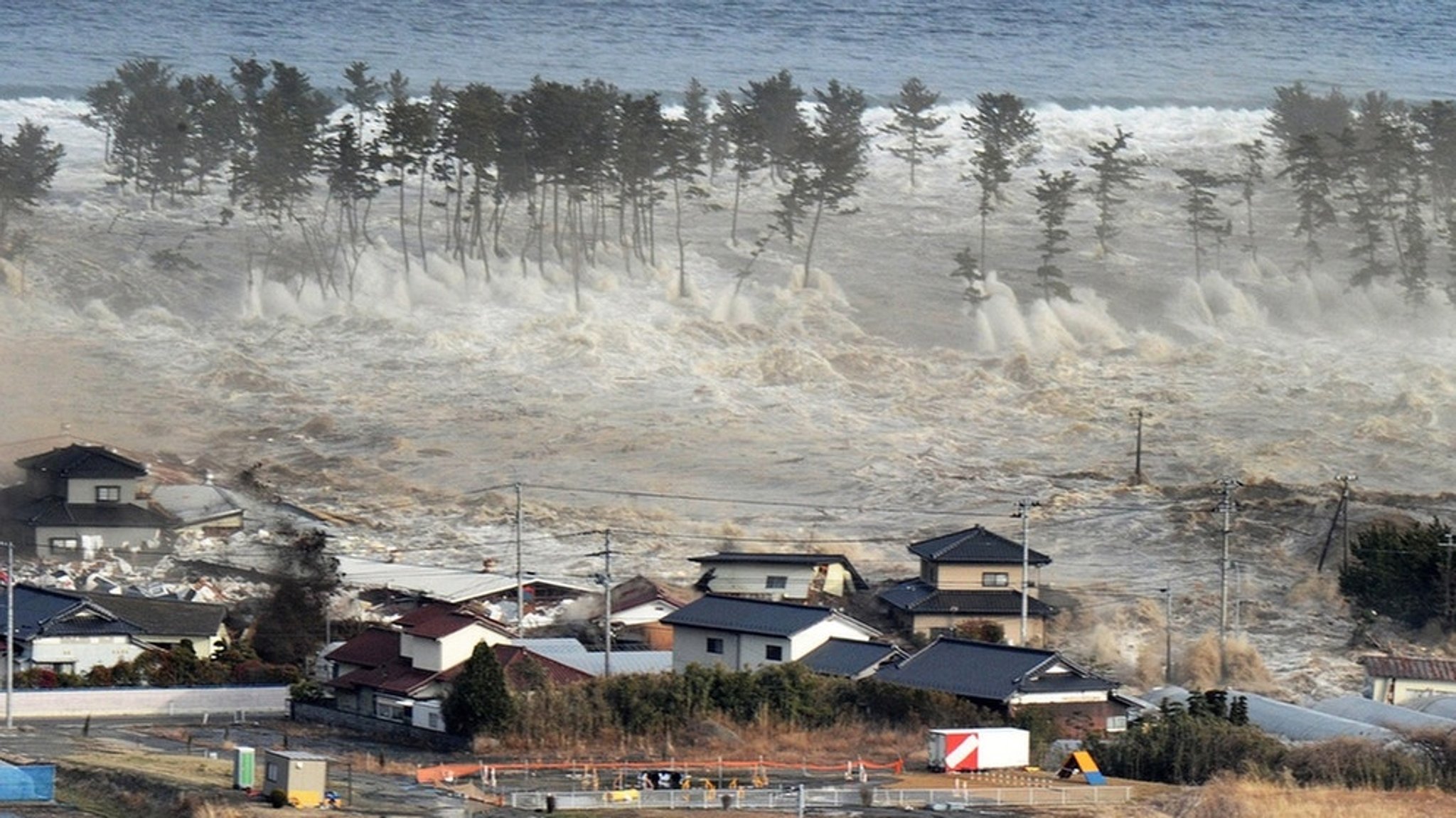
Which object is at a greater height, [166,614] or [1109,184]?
[1109,184]

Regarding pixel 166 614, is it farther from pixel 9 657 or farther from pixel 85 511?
pixel 85 511

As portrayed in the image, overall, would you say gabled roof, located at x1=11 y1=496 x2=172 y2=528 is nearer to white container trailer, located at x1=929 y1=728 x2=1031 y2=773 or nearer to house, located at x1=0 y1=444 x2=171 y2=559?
house, located at x1=0 y1=444 x2=171 y2=559

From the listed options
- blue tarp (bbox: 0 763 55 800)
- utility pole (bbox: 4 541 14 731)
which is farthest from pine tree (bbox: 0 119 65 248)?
blue tarp (bbox: 0 763 55 800)

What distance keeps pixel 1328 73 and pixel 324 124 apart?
114 ft

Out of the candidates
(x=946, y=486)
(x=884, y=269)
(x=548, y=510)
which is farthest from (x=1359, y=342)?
A: (x=548, y=510)

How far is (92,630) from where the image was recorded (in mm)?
34219

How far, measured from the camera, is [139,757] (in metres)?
26.1

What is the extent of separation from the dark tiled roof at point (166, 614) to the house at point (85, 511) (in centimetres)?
520

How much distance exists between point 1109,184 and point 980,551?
35827 millimetres

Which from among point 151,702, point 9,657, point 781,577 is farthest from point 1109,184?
point 9,657

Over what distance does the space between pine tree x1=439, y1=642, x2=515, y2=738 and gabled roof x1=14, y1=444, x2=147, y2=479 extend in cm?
1467

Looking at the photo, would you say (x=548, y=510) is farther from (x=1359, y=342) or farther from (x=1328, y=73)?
(x=1328, y=73)

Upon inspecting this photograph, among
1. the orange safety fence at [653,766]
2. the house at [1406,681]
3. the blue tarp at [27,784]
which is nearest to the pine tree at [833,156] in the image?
the house at [1406,681]

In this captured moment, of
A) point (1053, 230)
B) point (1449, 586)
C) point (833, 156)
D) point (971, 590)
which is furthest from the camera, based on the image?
point (833, 156)
